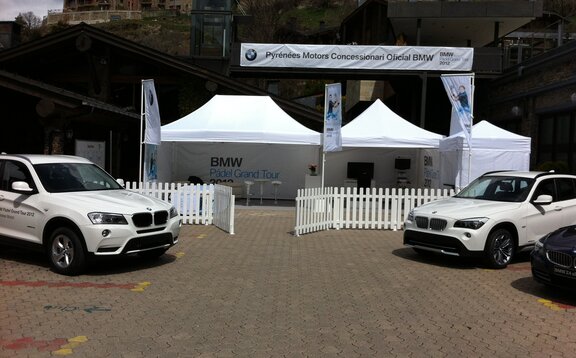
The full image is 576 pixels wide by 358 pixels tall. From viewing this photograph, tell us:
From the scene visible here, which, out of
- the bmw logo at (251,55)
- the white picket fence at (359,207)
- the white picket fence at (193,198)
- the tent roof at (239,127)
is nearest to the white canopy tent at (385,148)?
the tent roof at (239,127)

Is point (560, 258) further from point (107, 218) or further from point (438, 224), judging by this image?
point (107, 218)

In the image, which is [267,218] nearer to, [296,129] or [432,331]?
[296,129]

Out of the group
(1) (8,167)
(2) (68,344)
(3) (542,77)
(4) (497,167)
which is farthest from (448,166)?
(2) (68,344)

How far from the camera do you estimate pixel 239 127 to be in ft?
50.3

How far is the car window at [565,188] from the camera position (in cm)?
909

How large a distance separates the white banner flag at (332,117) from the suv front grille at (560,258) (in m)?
7.43

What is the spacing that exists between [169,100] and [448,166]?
12080 millimetres

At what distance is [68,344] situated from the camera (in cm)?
462

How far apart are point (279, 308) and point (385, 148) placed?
44.5 ft

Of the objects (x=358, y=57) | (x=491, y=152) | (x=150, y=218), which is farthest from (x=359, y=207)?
(x=358, y=57)

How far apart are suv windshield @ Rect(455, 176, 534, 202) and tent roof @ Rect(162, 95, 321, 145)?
617cm

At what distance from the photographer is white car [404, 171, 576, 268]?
8156 mm

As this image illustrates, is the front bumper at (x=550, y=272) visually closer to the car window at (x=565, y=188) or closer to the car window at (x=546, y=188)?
the car window at (x=546, y=188)

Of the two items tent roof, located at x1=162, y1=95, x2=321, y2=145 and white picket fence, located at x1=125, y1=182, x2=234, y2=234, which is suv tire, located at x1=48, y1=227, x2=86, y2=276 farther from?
tent roof, located at x1=162, y1=95, x2=321, y2=145
